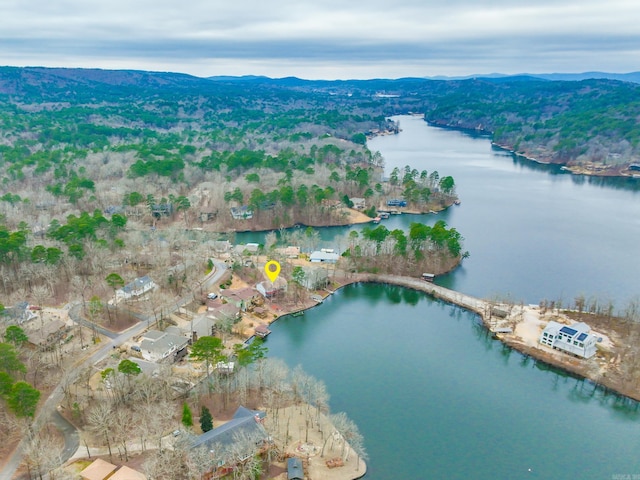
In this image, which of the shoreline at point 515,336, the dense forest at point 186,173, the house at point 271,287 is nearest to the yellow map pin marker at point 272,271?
the house at point 271,287

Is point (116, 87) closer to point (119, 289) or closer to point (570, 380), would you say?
point (119, 289)

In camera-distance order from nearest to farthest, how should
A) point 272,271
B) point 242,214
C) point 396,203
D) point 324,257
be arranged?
point 272,271 → point 324,257 → point 242,214 → point 396,203

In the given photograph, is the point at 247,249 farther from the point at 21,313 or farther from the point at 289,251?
the point at 21,313

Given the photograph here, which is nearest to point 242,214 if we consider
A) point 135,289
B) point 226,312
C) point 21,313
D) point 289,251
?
point 289,251

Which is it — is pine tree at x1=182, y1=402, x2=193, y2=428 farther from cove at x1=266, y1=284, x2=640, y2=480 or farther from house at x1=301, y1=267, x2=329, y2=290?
house at x1=301, y1=267, x2=329, y2=290

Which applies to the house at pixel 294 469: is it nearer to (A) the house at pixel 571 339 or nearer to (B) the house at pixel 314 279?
(B) the house at pixel 314 279

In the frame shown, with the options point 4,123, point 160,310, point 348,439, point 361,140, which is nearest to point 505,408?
point 348,439
